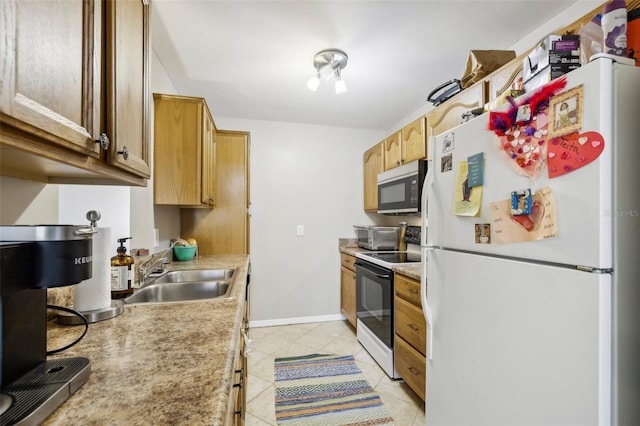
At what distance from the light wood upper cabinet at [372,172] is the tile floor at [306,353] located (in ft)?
4.82

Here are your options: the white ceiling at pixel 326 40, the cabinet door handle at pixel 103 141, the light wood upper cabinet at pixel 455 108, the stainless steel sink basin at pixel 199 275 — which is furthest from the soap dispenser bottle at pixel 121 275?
the light wood upper cabinet at pixel 455 108

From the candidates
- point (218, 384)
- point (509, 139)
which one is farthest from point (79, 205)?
point (509, 139)

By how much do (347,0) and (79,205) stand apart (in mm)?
1641

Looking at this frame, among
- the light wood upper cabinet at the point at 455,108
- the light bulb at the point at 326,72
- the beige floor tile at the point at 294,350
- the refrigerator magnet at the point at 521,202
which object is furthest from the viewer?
the beige floor tile at the point at 294,350

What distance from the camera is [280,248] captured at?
3.26m

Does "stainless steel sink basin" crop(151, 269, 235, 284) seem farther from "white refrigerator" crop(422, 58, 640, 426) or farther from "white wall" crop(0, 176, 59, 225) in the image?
"white refrigerator" crop(422, 58, 640, 426)

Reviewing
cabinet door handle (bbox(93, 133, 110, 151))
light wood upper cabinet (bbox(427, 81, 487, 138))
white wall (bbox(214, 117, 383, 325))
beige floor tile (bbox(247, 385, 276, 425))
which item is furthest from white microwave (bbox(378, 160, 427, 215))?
cabinet door handle (bbox(93, 133, 110, 151))

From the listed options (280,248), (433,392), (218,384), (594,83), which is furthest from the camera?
(280,248)

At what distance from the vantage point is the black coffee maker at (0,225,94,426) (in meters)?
0.46

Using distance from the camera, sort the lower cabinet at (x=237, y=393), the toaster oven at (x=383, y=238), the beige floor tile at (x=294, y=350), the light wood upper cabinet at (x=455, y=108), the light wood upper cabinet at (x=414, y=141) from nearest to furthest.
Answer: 1. the lower cabinet at (x=237, y=393)
2. the light wood upper cabinet at (x=455, y=108)
3. the light wood upper cabinet at (x=414, y=141)
4. the beige floor tile at (x=294, y=350)
5. the toaster oven at (x=383, y=238)

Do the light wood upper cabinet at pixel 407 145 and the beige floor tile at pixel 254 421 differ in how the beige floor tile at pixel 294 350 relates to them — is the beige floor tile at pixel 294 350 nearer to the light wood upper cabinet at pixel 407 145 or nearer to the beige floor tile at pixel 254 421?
the beige floor tile at pixel 254 421

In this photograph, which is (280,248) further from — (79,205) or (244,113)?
(79,205)

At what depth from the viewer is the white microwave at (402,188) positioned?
7.25ft

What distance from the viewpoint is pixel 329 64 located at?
1.94 meters
